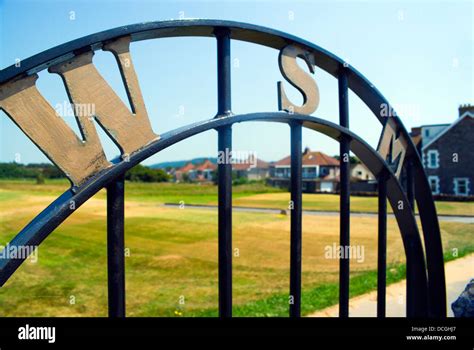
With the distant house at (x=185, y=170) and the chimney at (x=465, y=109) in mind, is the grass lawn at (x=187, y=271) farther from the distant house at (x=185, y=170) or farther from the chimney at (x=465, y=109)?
the distant house at (x=185, y=170)

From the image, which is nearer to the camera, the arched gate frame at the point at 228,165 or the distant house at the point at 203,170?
the arched gate frame at the point at 228,165

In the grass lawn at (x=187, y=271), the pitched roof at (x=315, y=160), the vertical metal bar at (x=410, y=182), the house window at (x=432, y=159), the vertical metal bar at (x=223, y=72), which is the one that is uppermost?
the pitched roof at (x=315, y=160)

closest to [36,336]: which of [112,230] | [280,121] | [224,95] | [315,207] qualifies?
[112,230]

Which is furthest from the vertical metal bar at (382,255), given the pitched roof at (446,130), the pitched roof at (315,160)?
the pitched roof at (315,160)

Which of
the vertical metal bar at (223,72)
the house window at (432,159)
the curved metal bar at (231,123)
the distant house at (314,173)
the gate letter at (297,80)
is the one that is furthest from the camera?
the distant house at (314,173)

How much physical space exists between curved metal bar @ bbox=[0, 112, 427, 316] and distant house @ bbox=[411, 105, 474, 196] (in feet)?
68.6

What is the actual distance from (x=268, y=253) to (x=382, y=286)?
860 cm

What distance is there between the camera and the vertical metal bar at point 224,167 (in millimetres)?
2109

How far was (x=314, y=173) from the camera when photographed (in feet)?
114

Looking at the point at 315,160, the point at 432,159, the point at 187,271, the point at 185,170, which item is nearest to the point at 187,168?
the point at 185,170

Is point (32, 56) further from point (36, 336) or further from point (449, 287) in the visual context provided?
point (449, 287)

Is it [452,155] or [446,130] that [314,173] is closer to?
[446,130]

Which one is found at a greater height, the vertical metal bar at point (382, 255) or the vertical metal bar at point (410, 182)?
the vertical metal bar at point (410, 182)

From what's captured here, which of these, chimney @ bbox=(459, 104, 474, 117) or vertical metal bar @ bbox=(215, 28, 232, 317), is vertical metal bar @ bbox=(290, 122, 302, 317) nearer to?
vertical metal bar @ bbox=(215, 28, 232, 317)
